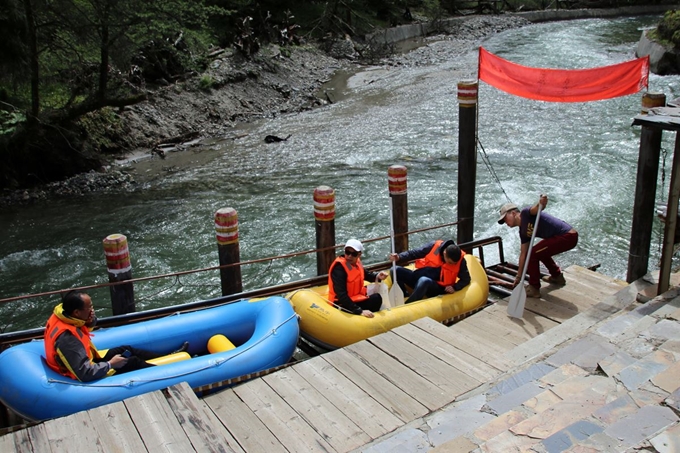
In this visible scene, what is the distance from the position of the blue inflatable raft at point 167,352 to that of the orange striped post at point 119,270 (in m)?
0.64

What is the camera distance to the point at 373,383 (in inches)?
207

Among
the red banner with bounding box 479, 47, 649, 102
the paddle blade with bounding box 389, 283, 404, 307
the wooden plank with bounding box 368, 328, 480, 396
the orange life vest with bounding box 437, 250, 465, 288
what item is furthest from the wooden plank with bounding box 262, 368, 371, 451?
the red banner with bounding box 479, 47, 649, 102

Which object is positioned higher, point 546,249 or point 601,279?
point 546,249

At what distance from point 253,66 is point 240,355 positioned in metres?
17.9

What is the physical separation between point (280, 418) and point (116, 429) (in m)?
1.14

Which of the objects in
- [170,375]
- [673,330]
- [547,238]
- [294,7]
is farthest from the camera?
[294,7]

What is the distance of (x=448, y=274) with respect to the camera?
7770 mm

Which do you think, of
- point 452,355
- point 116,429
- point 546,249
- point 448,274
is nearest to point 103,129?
point 448,274

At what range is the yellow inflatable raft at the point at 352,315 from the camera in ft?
22.5

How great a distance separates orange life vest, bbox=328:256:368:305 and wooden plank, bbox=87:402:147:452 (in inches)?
115

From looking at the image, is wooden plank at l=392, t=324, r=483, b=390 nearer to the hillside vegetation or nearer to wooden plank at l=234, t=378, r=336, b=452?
wooden plank at l=234, t=378, r=336, b=452

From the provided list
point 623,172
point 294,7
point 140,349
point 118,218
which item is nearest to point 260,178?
point 118,218

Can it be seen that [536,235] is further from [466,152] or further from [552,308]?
[466,152]

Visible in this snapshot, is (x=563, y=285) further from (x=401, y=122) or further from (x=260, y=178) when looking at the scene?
(x=401, y=122)
